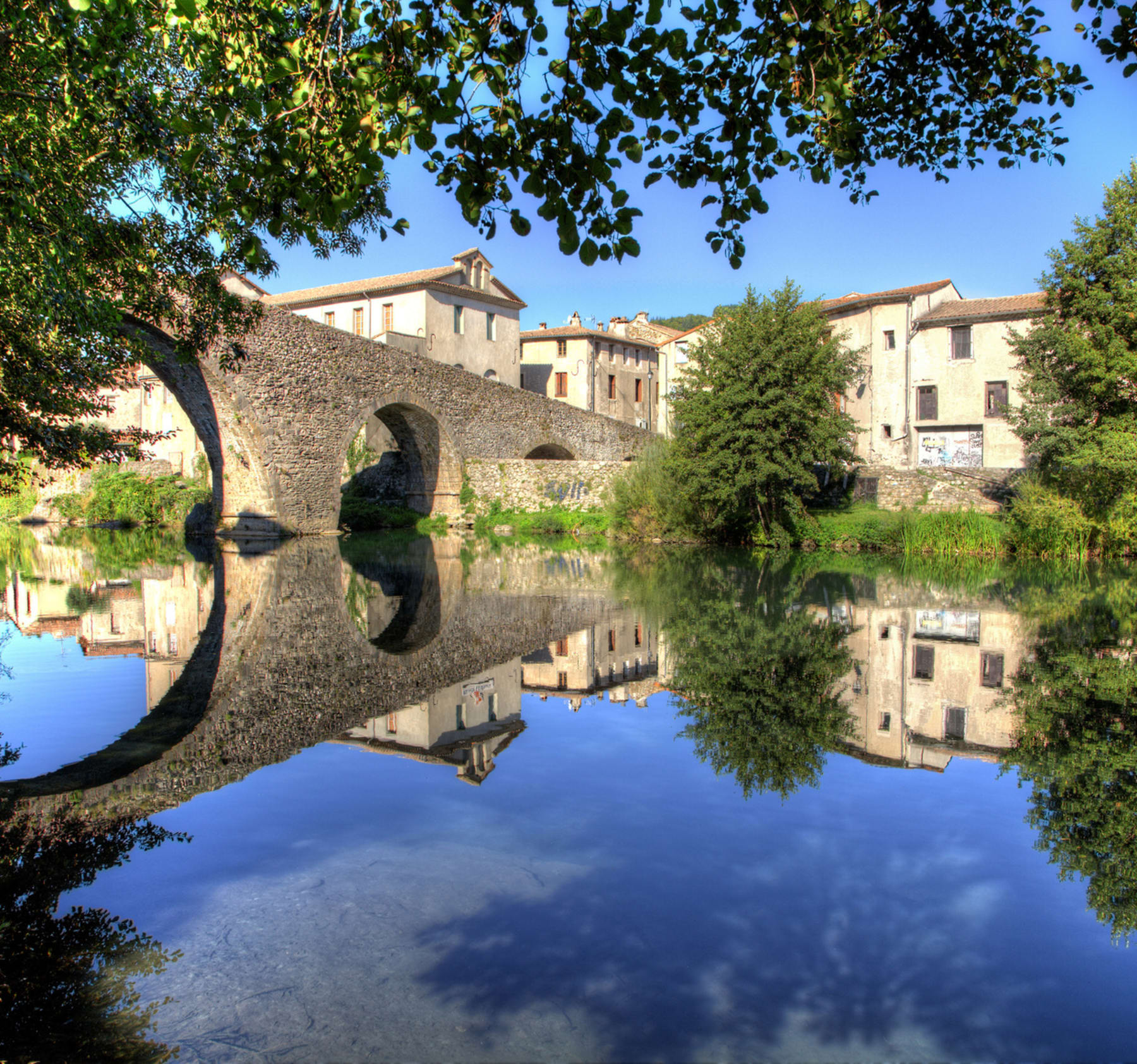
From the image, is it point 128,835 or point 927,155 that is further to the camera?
point 927,155

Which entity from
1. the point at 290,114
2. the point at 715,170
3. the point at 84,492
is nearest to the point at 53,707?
the point at 290,114

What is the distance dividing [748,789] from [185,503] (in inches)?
1091

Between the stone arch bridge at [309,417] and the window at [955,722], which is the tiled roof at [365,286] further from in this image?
the window at [955,722]

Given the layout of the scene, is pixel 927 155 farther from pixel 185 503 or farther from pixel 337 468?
pixel 185 503

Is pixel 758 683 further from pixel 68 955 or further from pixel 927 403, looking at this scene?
pixel 927 403

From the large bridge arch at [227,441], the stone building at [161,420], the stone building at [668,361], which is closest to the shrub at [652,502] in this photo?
the large bridge arch at [227,441]

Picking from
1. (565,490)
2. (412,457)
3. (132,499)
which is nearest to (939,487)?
(565,490)

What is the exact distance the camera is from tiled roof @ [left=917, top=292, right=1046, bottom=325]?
87.3 feet

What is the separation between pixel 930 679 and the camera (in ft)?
20.8

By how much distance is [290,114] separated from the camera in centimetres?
346

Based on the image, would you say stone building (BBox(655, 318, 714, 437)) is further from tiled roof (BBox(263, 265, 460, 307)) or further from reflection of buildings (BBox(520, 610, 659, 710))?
reflection of buildings (BBox(520, 610, 659, 710))

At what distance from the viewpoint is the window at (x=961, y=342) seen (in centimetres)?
2762

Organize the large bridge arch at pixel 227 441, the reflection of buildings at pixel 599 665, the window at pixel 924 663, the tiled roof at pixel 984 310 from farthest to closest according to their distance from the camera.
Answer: the tiled roof at pixel 984 310 → the large bridge arch at pixel 227 441 → the window at pixel 924 663 → the reflection of buildings at pixel 599 665

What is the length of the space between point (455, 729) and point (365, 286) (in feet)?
116
